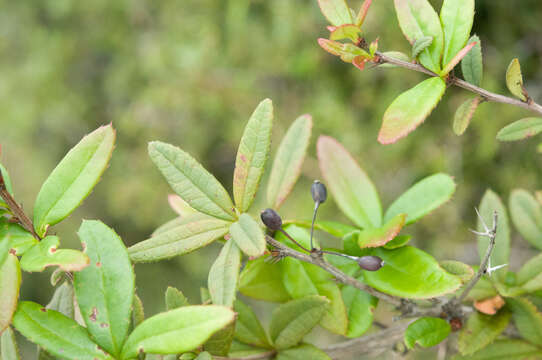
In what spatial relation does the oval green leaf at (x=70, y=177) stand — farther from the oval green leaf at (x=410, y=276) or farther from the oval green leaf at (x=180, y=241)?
the oval green leaf at (x=410, y=276)

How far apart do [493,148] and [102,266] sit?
146 centimetres

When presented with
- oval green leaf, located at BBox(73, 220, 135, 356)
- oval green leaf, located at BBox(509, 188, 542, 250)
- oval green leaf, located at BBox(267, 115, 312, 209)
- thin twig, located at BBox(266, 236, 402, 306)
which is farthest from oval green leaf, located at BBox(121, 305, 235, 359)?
oval green leaf, located at BBox(509, 188, 542, 250)

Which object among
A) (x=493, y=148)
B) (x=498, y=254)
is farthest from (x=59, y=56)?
(x=498, y=254)

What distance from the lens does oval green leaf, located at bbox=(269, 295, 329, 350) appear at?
0.66 meters

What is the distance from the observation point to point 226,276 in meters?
0.57

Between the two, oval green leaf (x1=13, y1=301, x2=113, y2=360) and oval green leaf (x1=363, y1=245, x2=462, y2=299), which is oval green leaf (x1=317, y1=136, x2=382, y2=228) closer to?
oval green leaf (x1=363, y1=245, x2=462, y2=299)

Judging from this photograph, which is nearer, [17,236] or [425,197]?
[17,236]

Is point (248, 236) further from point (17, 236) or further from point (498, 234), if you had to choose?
point (498, 234)

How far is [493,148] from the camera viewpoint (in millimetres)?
1622

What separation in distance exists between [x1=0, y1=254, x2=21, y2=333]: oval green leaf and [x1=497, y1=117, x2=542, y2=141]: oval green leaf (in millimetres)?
690

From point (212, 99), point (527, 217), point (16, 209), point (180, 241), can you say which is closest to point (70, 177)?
point (16, 209)

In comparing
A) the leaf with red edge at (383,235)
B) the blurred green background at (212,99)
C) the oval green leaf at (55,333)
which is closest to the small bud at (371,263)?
the leaf with red edge at (383,235)

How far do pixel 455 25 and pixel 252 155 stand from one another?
0.32 meters

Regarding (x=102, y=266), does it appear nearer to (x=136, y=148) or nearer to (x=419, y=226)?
(x=419, y=226)
